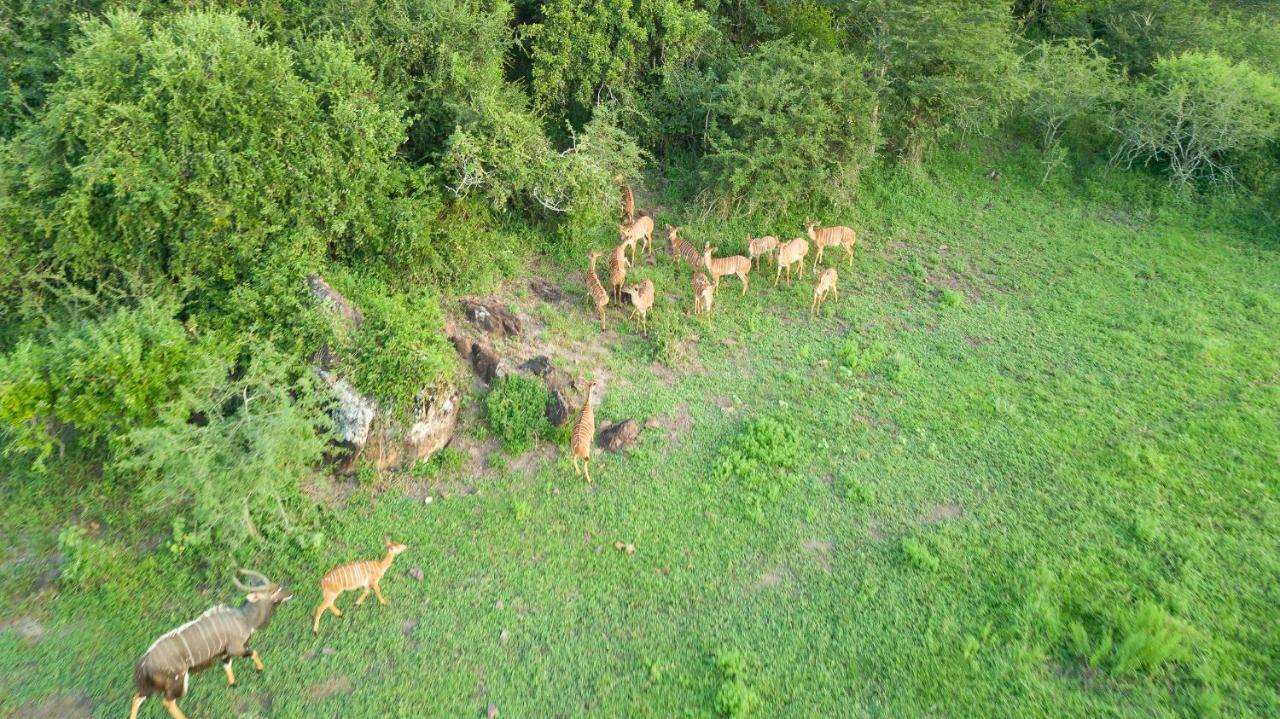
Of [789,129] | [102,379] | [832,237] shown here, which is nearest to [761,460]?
[832,237]

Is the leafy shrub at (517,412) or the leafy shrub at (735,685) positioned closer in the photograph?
the leafy shrub at (735,685)

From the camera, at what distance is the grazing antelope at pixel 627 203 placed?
50.6 ft

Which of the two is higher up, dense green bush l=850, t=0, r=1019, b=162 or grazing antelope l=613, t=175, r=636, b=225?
dense green bush l=850, t=0, r=1019, b=162

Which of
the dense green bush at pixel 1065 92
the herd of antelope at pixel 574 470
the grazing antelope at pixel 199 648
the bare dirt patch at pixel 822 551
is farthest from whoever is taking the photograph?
the dense green bush at pixel 1065 92

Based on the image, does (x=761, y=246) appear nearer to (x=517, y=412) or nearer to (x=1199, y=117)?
(x=517, y=412)

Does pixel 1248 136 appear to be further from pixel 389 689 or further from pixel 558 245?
pixel 389 689

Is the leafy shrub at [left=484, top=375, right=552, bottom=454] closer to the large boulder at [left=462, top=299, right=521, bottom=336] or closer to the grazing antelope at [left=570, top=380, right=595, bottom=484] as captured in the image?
the grazing antelope at [left=570, top=380, right=595, bottom=484]

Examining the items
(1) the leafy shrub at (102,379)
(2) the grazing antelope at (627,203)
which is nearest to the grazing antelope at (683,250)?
(2) the grazing antelope at (627,203)

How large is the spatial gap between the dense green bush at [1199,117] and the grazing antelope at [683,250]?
449 inches

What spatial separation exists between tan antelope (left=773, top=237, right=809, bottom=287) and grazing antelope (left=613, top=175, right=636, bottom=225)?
3.25 meters

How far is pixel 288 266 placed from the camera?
10.5 m

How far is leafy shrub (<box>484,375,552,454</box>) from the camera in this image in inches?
411

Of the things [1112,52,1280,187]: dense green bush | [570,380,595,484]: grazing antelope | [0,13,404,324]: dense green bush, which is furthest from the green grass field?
[1112,52,1280,187]: dense green bush

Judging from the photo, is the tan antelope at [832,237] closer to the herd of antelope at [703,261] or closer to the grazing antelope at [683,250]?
the herd of antelope at [703,261]
